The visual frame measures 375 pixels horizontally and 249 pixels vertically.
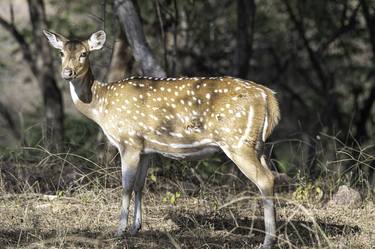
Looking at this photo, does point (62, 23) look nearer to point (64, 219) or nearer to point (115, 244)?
point (64, 219)

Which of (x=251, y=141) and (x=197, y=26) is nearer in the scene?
(x=251, y=141)

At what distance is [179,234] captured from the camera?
30.0 ft

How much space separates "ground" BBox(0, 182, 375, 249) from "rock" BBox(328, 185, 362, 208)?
0.31 feet

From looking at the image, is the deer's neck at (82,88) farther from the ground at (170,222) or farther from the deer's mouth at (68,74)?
the ground at (170,222)

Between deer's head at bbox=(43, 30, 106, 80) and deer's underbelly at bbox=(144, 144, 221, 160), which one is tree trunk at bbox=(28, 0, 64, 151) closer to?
deer's head at bbox=(43, 30, 106, 80)

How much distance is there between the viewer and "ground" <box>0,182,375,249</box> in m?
8.66

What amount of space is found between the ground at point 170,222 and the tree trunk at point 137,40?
5.57 ft

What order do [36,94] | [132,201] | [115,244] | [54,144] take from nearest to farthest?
[115,244], [132,201], [54,144], [36,94]

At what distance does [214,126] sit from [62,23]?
11.1 meters

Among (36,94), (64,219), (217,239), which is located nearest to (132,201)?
(64,219)

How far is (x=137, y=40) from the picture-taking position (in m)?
11.9

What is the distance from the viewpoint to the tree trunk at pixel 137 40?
1177 centimetres

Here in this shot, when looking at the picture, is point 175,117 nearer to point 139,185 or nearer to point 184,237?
point 139,185

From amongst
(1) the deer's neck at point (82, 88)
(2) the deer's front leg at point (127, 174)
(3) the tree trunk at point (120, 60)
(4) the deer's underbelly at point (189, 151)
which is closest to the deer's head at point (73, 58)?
(1) the deer's neck at point (82, 88)
